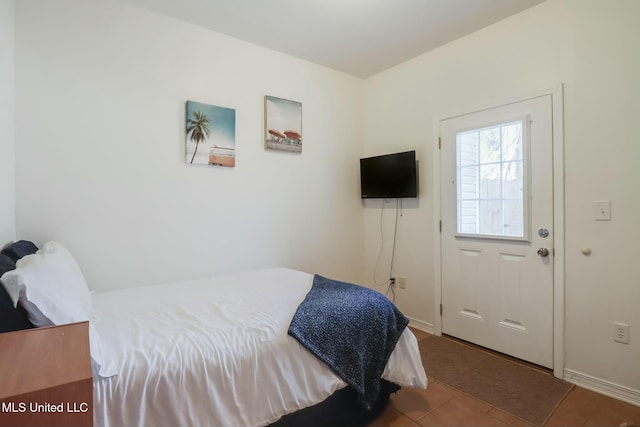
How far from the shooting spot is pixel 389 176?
330 cm

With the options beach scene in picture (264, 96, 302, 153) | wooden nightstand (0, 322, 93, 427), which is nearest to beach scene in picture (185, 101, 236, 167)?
beach scene in picture (264, 96, 302, 153)

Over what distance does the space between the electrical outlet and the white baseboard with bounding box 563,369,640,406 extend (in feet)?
0.91

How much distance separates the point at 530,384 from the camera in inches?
85.4

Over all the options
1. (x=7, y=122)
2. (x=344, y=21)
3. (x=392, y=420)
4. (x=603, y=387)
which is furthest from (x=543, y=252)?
(x=7, y=122)

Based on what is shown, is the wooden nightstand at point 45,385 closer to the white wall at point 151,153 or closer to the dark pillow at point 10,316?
the dark pillow at point 10,316

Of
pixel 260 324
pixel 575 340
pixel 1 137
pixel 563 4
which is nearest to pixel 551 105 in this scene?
pixel 563 4

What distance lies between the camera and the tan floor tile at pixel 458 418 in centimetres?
178

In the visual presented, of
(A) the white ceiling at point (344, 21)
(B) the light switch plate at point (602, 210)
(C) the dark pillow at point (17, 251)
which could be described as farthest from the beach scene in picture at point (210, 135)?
(B) the light switch plate at point (602, 210)

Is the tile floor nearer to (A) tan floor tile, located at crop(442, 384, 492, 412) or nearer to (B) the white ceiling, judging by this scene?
(A) tan floor tile, located at crop(442, 384, 492, 412)

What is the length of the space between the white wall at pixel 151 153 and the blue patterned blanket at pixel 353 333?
1291 mm

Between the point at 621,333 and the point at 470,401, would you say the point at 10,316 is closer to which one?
the point at 470,401

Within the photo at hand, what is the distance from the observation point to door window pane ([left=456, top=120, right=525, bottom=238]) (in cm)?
248

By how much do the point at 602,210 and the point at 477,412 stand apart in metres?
1.49

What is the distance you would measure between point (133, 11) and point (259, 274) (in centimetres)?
214
